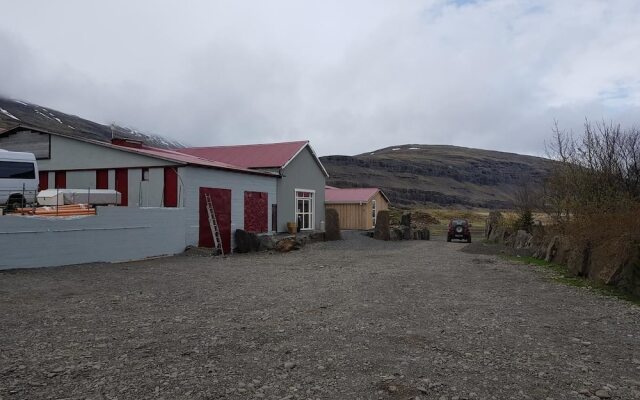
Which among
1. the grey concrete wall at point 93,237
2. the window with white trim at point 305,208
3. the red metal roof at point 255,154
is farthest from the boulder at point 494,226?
the grey concrete wall at point 93,237

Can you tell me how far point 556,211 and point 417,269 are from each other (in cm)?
984

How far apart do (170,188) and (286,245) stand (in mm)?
5386

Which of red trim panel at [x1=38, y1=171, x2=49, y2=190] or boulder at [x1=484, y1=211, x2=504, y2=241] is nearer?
red trim panel at [x1=38, y1=171, x2=49, y2=190]

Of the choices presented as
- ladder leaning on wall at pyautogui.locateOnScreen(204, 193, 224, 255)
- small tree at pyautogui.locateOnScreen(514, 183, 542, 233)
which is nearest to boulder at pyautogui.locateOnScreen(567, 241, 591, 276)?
small tree at pyautogui.locateOnScreen(514, 183, 542, 233)

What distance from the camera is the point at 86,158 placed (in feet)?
Answer: 73.4

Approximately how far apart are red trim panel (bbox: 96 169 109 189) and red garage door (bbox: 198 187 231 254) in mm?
4268

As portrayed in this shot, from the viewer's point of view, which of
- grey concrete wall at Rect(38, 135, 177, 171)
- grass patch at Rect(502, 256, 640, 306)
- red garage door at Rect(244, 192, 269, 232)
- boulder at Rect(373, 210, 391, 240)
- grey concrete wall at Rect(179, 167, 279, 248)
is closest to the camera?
grass patch at Rect(502, 256, 640, 306)

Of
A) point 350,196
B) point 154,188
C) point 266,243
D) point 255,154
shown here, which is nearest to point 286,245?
point 266,243

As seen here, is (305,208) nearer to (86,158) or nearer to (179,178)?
(179,178)

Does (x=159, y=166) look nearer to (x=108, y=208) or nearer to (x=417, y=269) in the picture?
(x=108, y=208)

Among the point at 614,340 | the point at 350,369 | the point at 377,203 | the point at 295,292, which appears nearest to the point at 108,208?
the point at 295,292

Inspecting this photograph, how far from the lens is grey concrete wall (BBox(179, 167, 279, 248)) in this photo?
67.6 feet

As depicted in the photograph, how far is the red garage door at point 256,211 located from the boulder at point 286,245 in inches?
111

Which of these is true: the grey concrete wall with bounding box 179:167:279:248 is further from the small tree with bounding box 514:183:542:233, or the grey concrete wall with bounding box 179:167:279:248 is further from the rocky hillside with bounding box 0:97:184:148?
the rocky hillside with bounding box 0:97:184:148
